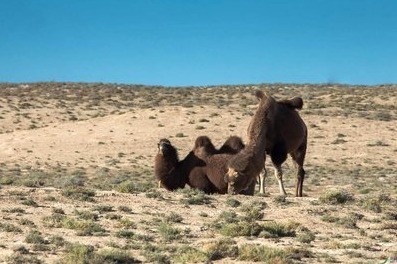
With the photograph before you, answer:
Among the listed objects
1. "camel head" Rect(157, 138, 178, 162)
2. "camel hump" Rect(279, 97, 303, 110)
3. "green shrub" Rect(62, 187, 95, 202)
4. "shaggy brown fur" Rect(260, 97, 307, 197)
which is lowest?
"green shrub" Rect(62, 187, 95, 202)

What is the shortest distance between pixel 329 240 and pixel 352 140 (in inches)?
1259

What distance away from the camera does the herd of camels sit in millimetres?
15383

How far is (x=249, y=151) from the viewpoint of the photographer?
1437cm

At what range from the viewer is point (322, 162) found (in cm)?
3669

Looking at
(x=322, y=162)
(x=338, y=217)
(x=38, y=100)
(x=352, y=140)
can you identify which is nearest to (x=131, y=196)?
(x=338, y=217)

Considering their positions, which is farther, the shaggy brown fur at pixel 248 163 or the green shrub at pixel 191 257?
the shaggy brown fur at pixel 248 163

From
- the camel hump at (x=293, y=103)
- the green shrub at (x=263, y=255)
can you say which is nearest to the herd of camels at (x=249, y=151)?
the camel hump at (x=293, y=103)

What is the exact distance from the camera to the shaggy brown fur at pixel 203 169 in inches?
634

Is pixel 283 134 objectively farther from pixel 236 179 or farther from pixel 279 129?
pixel 236 179

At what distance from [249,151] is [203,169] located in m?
2.34

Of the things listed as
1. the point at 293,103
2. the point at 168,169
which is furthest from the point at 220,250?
the point at 293,103

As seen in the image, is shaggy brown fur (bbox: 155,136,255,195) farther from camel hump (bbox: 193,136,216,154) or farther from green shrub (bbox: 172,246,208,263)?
green shrub (bbox: 172,246,208,263)

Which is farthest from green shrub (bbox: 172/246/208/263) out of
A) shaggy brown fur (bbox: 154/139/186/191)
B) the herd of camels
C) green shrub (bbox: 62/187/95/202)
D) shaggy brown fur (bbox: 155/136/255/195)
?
shaggy brown fur (bbox: 154/139/186/191)

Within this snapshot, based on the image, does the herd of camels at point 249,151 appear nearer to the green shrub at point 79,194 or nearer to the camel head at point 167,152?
the camel head at point 167,152
